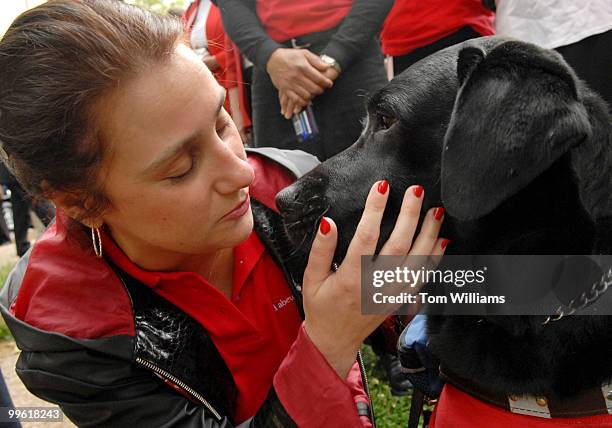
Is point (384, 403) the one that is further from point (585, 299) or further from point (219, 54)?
point (219, 54)

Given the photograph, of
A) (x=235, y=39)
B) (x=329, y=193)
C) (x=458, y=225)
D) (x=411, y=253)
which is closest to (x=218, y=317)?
(x=329, y=193)

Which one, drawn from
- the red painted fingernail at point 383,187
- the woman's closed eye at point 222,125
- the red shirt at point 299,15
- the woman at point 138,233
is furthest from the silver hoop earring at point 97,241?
the red shirt at point 299,15

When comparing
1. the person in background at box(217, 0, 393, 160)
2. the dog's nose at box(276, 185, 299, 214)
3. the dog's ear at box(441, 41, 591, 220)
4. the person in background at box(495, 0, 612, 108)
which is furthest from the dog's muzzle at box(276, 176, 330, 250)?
the person in background at box(495, 0, 612, 108)

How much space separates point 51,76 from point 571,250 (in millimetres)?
1195

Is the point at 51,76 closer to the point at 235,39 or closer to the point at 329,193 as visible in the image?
the point at 329,193

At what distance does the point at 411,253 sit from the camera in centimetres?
126

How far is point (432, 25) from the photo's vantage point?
2240mm

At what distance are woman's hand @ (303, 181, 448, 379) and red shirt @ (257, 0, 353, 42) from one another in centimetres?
127

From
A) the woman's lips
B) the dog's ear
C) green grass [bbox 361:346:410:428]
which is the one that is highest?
the dog's ear

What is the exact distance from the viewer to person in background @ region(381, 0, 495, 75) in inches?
87.7

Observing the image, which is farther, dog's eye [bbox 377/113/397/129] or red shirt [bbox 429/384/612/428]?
dog's eye [bbox 377/113/397/129]

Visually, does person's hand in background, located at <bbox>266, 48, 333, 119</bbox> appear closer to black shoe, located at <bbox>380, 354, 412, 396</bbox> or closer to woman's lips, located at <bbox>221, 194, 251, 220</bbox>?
woman's lips, located at <bbox>221, 194, 251, 220</bbox>

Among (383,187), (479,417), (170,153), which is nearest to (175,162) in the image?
(170,153)

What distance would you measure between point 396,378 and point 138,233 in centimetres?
149
